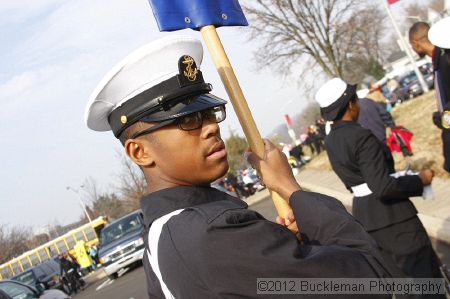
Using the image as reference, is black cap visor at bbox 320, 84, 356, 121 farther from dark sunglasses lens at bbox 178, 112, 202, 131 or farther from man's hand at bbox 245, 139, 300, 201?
dark sunglasses lens at bbox 178, 112, 202, 131

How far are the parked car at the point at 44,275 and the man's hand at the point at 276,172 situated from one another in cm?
1819

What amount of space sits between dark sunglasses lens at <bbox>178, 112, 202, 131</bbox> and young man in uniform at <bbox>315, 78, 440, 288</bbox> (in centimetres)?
204

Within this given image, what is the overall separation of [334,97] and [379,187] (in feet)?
2.50

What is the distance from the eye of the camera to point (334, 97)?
12.5 feet

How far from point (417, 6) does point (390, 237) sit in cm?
8639

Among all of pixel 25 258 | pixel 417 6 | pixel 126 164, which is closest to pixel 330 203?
pixel 25 258

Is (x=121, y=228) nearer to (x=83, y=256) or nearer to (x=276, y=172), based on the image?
(x=83, y=256)

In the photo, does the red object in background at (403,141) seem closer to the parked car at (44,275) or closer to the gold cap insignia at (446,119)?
the gold cap insignia at (446,119)

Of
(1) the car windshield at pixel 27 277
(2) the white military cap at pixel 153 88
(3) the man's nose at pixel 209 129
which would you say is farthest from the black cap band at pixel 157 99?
(1) the car windshield at pixel 27 277

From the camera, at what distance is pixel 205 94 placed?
1.86 metres

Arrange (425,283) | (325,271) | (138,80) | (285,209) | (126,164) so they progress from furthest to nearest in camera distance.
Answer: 1. (126,164)
2. (425,283)
3. (285,209)
4. (138,80)
5. (325,271)

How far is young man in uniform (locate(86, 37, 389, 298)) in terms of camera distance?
1.39 metres

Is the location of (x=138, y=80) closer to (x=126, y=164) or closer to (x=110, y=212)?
(x=126, y=164)

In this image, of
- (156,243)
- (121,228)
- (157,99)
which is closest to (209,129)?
(157,99)
